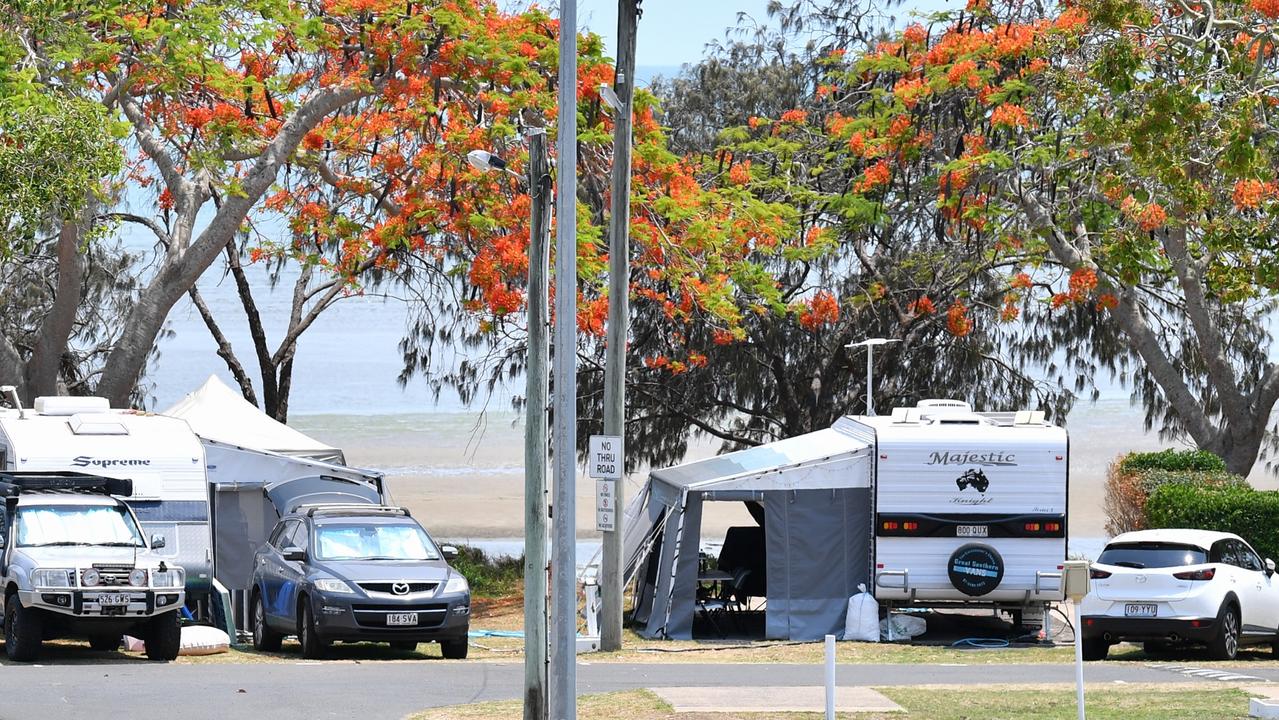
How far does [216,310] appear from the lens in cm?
11406

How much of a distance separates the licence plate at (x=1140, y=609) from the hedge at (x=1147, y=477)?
7.49 meters

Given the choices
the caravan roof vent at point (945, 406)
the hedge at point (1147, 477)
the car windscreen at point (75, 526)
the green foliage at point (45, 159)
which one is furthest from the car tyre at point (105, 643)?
the hedge at point (1147, 477)

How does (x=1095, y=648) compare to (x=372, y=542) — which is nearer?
(x=372, y=542)

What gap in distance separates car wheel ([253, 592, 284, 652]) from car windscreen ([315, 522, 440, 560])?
4.14 feet

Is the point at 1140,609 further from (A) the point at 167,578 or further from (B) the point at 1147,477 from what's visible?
(A) the point at 167,578

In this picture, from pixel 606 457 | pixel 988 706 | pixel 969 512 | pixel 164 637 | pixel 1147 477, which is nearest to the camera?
pixel 988 706

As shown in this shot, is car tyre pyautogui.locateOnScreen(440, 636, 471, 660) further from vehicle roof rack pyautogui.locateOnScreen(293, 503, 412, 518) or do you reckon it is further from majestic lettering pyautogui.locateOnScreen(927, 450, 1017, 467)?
majestic lettering pyautogui.locateOnScreen(927, 450, 1017, 467)

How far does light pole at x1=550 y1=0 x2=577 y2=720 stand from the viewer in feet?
42.2

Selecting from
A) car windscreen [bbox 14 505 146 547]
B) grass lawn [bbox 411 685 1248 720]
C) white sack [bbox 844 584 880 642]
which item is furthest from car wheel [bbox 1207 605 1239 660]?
car windscreen [bbox 14 505 146 547]

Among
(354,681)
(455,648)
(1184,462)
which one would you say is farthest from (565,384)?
(1184,462)

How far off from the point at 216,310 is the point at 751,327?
87045 millimetres

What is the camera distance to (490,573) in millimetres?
31844

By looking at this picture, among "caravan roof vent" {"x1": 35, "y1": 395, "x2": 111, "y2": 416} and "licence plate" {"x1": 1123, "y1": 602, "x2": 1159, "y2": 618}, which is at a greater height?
"caravan roof vent" {"x1": 35, "y1": 395, "x2": 111, "y2": 416}

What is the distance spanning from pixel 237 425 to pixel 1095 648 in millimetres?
12950
